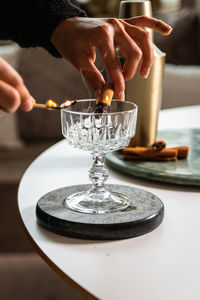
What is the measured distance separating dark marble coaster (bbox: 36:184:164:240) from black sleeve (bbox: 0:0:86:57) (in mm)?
366

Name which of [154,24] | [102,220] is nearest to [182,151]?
[154,24]

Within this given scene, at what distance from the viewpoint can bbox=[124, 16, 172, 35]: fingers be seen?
1014mm

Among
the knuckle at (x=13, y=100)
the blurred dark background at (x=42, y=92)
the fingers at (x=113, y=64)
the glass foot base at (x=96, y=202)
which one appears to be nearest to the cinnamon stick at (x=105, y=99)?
the fingers at (x=113, y=64)

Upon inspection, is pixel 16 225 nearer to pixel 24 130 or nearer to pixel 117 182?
pixel 24 130

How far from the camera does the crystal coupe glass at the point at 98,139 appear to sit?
2.77 ft

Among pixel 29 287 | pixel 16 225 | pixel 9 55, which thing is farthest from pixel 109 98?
pixel 9 55

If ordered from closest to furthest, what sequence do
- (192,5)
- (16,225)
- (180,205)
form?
1. (180,205)
2. (16,225)
3. (192,5)

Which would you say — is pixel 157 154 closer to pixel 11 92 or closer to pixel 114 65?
pixel 114 65

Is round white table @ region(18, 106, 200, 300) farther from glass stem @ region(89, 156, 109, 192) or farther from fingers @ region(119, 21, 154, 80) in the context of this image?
fingers @ region(119, 21, 154, 80)

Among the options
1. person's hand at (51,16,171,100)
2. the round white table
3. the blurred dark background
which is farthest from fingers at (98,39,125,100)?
the blurred dark background

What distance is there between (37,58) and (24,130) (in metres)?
0.36

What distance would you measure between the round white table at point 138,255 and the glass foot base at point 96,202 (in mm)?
69

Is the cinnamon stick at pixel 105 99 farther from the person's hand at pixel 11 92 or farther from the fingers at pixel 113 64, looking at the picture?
the person's hand at pixel 11 92

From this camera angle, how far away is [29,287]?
5.31 feet
